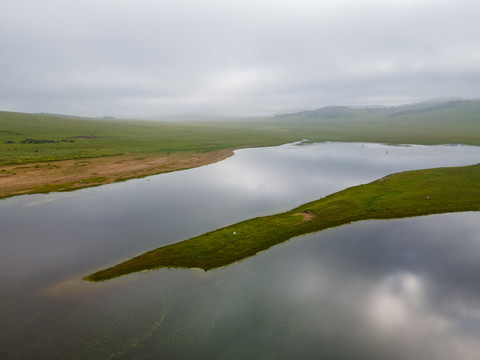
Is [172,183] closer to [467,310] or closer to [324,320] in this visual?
[324,320]

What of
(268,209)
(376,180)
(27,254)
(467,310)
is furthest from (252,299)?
(376,180)

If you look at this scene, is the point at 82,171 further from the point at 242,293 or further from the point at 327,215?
the point at 327,215

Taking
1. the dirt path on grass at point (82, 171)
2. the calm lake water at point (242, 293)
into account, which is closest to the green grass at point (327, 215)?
the calm lake water at point (242, 293)

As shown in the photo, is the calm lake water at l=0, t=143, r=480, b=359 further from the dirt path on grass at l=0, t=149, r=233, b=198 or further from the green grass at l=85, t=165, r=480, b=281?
the dirt path on grass at l=0, t=149, r=233, b=198

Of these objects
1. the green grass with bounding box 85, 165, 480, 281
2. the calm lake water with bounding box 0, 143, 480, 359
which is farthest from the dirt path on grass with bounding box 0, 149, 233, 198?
the green grass with bounding box 85, 165, 480, 281

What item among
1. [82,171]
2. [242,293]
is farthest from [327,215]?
[82,171]

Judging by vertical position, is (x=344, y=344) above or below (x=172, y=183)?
below
